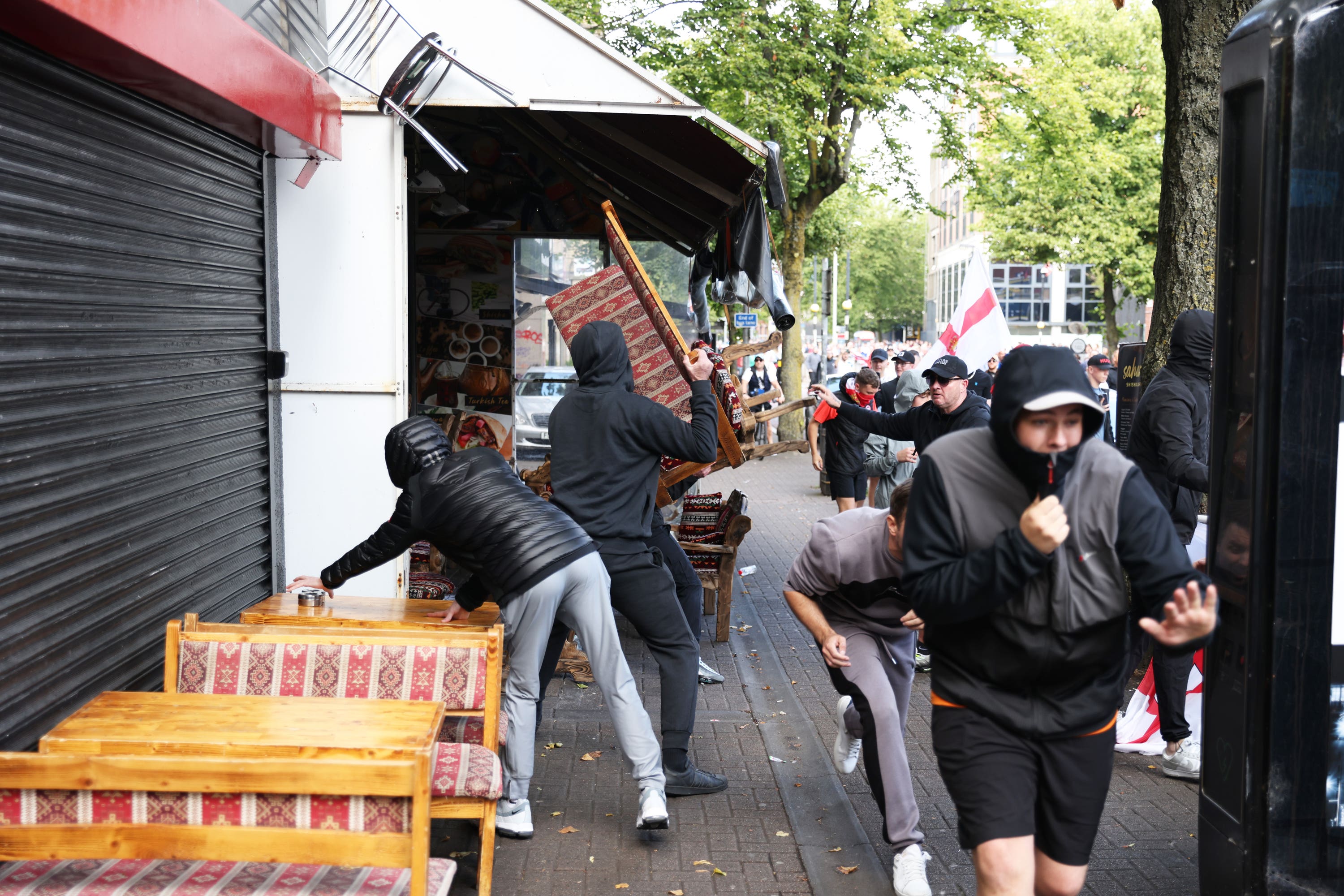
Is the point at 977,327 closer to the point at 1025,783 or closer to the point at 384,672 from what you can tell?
the point at 384,672

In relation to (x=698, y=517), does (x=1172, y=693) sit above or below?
below

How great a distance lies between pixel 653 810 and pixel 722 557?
378 cm

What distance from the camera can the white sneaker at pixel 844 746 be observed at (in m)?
4.93

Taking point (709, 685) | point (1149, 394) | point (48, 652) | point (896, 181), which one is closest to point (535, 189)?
point (709, 685)

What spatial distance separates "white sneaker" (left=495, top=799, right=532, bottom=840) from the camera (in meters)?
4.77

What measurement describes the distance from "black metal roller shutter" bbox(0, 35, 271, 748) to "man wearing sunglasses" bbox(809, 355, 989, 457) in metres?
3.37

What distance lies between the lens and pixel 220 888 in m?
3.05

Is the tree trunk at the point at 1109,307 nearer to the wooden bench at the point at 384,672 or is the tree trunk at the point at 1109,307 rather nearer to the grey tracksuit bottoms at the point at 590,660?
the grey tracksuit bottoms at the point at 590,660

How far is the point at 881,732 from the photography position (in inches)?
168

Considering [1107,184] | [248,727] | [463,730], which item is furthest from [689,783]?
[1107,184]

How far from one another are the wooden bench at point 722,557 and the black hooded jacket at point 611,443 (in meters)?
3.15

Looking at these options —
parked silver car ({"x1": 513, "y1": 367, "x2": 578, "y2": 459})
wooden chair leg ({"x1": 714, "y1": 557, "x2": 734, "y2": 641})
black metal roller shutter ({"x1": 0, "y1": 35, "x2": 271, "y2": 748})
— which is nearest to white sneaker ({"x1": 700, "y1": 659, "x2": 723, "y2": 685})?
wooden chair leg ({"x1": 714, "y1": 557, "x2": 734, "y2": 641})

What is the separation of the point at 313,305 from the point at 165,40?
2.58 metres

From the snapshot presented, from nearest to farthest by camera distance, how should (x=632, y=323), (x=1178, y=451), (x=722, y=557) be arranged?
(x=1178, y=451) < (x=632, y=323) < (x=722, y=557)
